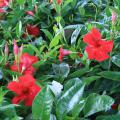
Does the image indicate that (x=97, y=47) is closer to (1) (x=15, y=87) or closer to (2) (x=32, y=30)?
(1) (x=15, y=87)

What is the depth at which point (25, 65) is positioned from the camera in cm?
119

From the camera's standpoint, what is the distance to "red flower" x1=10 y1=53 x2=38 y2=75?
1.18 m

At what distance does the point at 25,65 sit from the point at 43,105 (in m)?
0.29

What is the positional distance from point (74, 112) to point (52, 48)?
0.47 m

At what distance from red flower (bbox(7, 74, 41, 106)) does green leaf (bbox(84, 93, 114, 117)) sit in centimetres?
15

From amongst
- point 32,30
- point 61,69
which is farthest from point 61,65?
point 32,30

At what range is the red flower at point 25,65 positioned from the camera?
1184mm

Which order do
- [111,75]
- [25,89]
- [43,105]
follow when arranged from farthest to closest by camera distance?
[111,75] < [25,89] < [43,105]

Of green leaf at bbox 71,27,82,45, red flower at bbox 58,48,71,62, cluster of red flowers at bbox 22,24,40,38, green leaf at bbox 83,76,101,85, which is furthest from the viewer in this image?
cluster of red flowers at bbox 22,24,40,38

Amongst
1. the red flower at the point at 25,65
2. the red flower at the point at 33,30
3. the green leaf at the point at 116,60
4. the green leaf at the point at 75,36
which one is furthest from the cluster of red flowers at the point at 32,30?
the green leaf at the point at 116,60

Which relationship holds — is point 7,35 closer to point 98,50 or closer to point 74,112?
point 98,50

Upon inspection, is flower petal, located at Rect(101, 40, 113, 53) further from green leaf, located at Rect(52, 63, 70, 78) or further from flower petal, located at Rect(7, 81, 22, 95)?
flower petal, located at Rect(7, 81, 22, 95)

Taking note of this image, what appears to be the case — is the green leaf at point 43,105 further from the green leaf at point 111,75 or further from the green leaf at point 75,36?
the green leaf at point 75,36

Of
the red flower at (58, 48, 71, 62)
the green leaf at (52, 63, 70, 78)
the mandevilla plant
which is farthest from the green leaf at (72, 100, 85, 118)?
the red flower at (58, 48, 71, 62)
